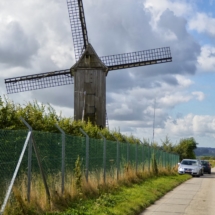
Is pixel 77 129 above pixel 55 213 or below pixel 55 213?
above

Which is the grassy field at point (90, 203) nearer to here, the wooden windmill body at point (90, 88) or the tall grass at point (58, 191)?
the tall grass at point (58, 191)

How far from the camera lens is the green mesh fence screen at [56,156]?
1144 centimetres

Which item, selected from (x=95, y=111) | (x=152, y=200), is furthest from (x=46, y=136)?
(x=95, y=111)

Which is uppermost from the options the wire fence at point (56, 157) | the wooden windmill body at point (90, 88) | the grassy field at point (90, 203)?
the wooden windmill body at point (90, 88)

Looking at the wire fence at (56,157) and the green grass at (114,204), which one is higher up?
the wire fence at (56,157)

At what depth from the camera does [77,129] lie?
74.4 feet

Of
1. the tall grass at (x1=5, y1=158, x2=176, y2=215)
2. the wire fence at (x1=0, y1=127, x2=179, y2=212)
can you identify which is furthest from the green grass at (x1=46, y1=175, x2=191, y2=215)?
the wire fence at (x1=0, y1=127, x2=179, y2=212)

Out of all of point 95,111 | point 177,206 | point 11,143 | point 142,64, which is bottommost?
point 177,206

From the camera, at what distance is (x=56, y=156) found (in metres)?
14.7

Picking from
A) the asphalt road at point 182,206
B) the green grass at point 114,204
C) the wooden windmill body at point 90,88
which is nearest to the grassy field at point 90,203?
the green grass at point 114,204

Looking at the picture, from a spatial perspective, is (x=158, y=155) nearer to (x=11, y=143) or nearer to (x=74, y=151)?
(x=74, y=151)

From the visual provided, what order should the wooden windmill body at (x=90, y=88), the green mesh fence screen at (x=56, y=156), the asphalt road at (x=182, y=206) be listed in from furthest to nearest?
the wooden windmill body at (x=90, y=88)
the asphalt road at (x=182, y=206)
the green mesh fence screen at (x=56, y=156)

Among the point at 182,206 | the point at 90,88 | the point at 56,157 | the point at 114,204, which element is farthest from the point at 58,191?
the point at 90,88

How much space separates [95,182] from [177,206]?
290 cm
